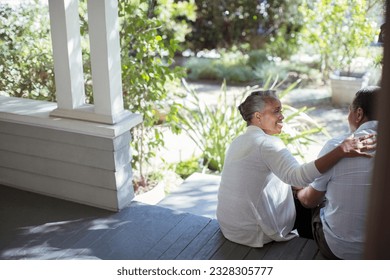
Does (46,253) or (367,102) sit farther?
(46,253)

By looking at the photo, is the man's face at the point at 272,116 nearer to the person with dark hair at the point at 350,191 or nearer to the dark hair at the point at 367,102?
the person with dark hair at the point at 350,191

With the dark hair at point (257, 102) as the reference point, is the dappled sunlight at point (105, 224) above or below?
below

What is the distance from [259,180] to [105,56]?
46.0 inches

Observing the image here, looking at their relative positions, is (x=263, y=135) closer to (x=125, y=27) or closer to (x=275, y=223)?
(x=275, y=223)

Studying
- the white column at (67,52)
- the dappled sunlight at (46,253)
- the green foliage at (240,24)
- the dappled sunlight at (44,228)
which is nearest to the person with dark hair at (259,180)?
the dappled sunlight at (46,253)

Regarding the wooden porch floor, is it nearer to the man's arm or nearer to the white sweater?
the white sweater

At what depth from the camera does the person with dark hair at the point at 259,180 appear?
2721 millimetres

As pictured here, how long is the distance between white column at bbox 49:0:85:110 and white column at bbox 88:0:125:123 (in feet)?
0.59

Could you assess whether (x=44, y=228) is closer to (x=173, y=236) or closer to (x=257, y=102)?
(x=173, y=236)

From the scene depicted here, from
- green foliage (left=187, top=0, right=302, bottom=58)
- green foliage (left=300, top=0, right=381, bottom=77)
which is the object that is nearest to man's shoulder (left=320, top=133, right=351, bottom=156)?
green foliage (left=300, top=0, right=381, bottom=77)

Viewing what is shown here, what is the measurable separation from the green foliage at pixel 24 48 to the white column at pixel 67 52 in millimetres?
527

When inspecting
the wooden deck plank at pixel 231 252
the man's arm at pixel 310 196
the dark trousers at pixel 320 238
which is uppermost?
the man's arm at pixel 310 196

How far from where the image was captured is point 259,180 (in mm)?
2812

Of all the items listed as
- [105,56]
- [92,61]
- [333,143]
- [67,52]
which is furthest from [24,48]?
[333,143]
